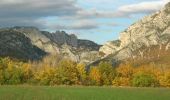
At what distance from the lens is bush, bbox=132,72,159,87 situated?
143 m

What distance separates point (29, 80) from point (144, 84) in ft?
129

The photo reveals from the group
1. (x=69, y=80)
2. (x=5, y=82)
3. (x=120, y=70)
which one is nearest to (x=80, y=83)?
(x=69, y=80)

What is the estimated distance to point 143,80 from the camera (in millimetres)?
144500

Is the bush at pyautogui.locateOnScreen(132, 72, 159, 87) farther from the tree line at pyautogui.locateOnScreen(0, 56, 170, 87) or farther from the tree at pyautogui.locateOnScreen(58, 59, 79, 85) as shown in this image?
the tree at pyautogui.locateOnScreen(58, 59, 79, 85)

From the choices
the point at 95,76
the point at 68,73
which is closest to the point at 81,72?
the point at 95,76

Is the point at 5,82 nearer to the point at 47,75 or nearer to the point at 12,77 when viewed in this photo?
the point at 12,77

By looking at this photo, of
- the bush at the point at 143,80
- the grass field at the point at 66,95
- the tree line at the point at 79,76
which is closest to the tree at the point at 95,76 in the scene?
the tree line at the point at 79,76

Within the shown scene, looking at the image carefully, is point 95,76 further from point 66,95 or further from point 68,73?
point 66,95

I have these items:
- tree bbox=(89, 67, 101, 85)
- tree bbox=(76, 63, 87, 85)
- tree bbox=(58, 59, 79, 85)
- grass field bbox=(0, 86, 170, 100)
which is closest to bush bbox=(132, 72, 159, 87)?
tree bbox=(89, 67, 101, 85)

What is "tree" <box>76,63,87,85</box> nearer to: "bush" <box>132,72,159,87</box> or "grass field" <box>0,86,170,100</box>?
"bush" <box>132,72,159,87</box>

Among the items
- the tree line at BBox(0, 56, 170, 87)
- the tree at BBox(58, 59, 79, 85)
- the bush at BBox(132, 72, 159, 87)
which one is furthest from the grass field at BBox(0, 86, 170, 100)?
the bush at BBox(132, 72, 159, 87)

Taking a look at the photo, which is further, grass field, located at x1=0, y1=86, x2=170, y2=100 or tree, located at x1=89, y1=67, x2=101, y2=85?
tree, located at x1=89, y1=67, x2=101, y2=85

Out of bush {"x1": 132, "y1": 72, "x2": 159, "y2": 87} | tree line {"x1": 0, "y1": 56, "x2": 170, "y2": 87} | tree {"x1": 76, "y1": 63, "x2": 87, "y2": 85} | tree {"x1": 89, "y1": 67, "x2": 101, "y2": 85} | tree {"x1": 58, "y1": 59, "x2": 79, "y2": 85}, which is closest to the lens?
tree line {"x1": 0, "y1": 56, "x2": 170, "y2": 87}

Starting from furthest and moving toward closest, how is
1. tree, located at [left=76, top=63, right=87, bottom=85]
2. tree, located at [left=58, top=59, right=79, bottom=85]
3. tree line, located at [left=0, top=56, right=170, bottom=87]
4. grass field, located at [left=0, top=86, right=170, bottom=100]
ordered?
tree, located at [left=76, top=63, right=87, bottom=85] → tree, located at [left=58, top=59, right=79, bottom=85] → tree line, located at [left=0, top=56, right=170, bottom=87] → grass field, located at [left=0, top=86, right=170, bottom=100]
